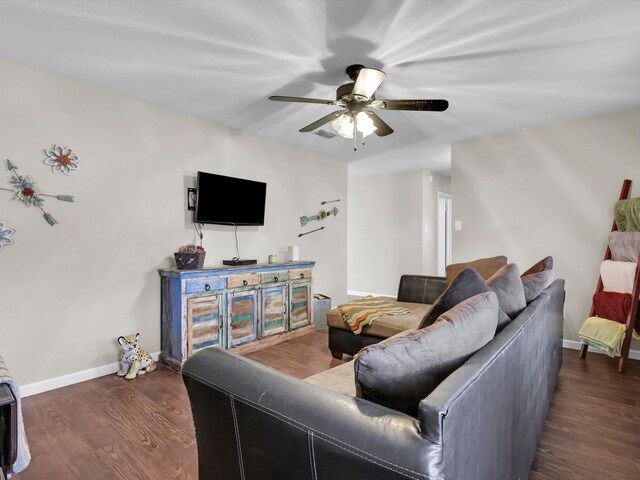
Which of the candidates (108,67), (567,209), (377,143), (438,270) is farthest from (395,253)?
(108,67)

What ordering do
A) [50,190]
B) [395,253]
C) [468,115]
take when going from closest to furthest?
[50,190] → [468,115] → [395,253]

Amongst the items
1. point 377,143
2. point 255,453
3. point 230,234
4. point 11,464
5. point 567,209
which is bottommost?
point 11,464

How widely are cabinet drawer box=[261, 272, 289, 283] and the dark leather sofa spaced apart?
242 cm

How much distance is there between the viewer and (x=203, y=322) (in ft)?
10.2

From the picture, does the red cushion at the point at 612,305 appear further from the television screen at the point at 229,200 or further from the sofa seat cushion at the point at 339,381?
the television screen at the point at 229,200

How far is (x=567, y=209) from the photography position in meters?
3.65

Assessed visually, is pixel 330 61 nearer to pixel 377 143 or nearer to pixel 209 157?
pixel 209 157

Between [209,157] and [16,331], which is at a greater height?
[209,157]

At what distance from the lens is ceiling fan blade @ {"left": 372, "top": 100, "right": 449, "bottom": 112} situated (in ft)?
7.34

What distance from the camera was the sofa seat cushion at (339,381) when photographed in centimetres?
157

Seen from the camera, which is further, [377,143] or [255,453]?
[377,143]

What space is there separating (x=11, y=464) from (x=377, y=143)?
167 inches

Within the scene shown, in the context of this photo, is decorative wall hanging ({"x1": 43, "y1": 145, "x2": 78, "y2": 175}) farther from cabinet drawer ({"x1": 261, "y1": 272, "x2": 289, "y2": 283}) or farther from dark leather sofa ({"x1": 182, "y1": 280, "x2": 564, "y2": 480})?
dark leather sofa ({"x1": 182, "y1": 280, "x2": 564, "y2": 480})

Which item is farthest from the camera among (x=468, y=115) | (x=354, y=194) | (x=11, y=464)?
(x=354, y=194)
